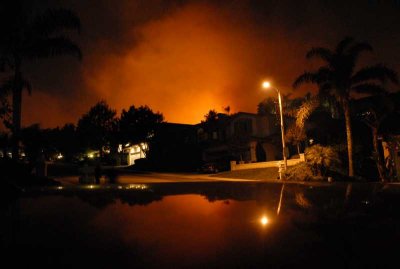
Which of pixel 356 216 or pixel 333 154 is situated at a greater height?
pixel 333 154

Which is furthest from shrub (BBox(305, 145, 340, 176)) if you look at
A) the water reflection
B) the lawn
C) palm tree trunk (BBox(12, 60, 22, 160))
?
palm tree trunk (BBox(12, 60, 22, 160))

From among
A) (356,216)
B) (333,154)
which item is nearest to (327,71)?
(333,154)

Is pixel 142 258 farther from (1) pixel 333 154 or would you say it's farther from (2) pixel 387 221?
(1) pixel 333 154

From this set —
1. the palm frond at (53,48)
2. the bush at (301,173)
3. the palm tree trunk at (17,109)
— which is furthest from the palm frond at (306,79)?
the palm tree trunk at (17,109)

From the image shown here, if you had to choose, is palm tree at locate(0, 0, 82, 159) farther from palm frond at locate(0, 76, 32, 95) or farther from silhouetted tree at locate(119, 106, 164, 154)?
silhouetted tree at locate(119, 106, 164, 154)

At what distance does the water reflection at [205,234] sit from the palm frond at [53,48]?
1773cm

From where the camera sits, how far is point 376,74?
2720cm

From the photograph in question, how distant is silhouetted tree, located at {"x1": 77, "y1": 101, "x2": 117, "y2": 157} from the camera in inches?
3076

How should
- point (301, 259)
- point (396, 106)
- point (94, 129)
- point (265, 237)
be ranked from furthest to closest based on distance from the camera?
point (94, 129), point (396, 106), point (265, 237), point (301, 259)

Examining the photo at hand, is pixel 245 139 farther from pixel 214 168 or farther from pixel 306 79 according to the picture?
pixel 306 79

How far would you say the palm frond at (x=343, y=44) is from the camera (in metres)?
28.0

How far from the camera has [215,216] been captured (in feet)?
19.8

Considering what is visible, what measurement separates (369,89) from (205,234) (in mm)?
27339

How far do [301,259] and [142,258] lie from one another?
5.65ft
